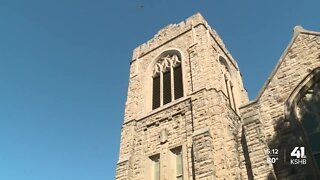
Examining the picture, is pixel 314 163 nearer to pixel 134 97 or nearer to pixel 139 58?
pixel 134 97

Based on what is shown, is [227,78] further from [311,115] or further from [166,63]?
[311,115]

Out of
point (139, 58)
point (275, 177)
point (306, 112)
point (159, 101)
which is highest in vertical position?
point (139, 58)

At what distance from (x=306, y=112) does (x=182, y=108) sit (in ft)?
20.5

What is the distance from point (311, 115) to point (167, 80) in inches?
378

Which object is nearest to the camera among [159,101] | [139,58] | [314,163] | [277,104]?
[314,163]

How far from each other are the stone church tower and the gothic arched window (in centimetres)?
12

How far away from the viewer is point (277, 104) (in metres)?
12.4

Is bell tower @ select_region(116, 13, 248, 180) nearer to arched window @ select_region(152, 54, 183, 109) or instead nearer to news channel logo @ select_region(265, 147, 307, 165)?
arched window @ select_region(152, 54, 183, 109)

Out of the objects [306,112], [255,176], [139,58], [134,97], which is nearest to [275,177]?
[255,176]

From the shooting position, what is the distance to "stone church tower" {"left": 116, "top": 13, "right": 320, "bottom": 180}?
1207 centimetres

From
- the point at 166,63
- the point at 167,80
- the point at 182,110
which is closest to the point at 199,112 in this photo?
the point at 182,110

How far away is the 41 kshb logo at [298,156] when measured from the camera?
10407 millimetres

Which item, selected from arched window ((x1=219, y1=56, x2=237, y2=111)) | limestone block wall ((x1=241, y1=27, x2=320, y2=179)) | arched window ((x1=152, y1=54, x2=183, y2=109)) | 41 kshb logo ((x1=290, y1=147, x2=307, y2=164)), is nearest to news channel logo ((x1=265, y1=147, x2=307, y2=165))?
41 kshb logo ((x1=290, y1=147, x2=307, y2=164))

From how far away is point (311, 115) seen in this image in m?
11.4
